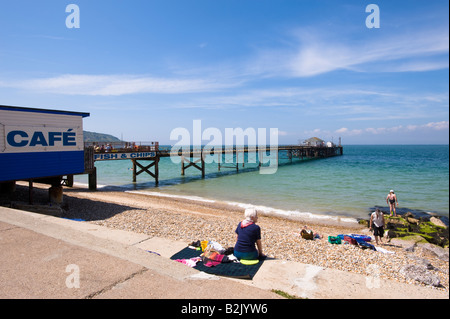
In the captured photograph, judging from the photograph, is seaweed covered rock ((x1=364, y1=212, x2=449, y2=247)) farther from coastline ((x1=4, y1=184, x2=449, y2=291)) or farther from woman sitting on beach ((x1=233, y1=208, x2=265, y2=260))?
woman sitting on beach ((x1=233, y1=208, x2=265, y2=260))

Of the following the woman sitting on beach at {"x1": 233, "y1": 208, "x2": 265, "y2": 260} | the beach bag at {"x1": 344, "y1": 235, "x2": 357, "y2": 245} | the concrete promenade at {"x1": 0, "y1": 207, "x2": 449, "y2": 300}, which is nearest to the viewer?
the concrete promenade at {"x1": 0, "y1": 207, "x2": 449, "y2": 300}

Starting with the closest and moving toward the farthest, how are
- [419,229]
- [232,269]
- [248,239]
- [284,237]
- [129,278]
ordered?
[129,278], [232,269], [248,239], [284,237], [419,229]

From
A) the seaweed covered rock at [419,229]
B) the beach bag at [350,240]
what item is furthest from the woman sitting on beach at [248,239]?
the seaweed covered rock at [419,229]

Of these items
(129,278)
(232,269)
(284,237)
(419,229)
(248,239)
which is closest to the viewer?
(129,278)

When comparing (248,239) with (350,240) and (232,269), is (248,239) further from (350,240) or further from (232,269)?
(350,240)

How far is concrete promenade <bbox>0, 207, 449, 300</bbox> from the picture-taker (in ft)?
12.2

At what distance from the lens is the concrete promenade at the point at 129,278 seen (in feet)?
12.2

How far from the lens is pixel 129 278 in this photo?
4074 mm

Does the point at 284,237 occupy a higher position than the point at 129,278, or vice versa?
the point at 129,278

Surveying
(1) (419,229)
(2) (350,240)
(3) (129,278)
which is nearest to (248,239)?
(3) (129,278)

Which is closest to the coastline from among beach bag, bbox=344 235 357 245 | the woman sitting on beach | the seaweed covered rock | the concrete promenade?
beach bag, bbox=344 235 357 245

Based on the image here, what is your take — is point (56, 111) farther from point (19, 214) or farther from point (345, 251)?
point (345, 251)

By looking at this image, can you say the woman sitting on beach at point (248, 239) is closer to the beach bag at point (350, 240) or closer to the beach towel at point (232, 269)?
the beach towel at point (232, 269)
